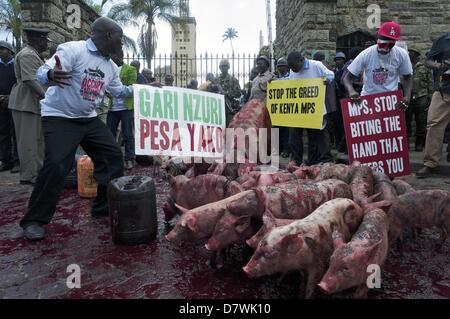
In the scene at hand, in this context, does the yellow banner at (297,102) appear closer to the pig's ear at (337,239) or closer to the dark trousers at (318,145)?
the dark trousers at (318,145)

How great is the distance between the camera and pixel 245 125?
187 inches

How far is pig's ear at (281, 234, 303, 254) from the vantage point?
235cm

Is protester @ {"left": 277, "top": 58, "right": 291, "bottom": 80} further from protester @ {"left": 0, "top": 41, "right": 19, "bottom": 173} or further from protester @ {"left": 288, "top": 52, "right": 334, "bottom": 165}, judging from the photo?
protester @ {"left": 0, "top": 41, "right": 19, "bottom": 173}

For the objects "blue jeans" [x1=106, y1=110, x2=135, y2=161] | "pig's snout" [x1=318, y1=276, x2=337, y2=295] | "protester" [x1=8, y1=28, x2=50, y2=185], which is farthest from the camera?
"blue jeans" [x1=106, y1=110, x2=135, y2=161]

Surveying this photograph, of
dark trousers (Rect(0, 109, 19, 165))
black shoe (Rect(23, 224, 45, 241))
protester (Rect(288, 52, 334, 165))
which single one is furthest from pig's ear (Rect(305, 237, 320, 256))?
dark trousers (Rect(0, 109, 19, 165))

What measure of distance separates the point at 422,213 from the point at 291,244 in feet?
5.05

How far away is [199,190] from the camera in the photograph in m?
3.72

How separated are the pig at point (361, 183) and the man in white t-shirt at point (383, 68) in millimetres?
1839

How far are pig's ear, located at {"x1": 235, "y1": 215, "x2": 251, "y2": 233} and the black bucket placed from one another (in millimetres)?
1060

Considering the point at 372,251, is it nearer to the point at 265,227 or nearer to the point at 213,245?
the point at 265,227

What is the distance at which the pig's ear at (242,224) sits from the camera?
9.32 feet

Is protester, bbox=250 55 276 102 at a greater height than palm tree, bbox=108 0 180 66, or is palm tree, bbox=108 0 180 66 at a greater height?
palm tree, bbox=108 0 180 66

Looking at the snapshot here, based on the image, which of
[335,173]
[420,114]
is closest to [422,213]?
[335,173]

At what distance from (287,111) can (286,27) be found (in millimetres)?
7583
